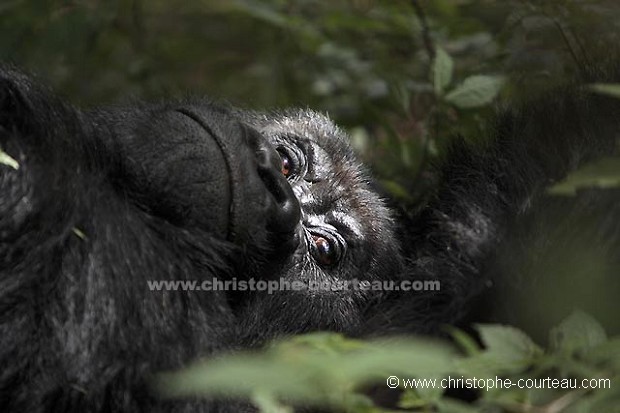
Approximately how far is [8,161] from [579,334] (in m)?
1.05

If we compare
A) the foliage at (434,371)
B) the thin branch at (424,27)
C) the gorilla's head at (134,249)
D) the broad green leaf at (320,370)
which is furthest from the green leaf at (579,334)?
the thin branch at (424,27)

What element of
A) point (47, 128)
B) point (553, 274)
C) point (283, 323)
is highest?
point (47, 128)

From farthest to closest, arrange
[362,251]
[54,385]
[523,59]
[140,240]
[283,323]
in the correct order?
[523,59] → [362,251] → [283,323] → [140,240] → [54,385]

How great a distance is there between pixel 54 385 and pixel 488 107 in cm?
196

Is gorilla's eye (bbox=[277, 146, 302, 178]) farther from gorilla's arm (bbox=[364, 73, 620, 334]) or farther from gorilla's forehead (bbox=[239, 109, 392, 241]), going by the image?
gorilla's arm (bbox=[364, 73, 620, 334])

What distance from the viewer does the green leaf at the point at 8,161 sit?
1867 mm

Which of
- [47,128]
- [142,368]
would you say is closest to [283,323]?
[142,368]

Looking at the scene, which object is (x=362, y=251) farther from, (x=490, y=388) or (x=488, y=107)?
(x=490, y=388)

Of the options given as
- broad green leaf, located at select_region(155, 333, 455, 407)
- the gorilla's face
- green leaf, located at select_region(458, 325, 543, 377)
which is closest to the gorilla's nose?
the gorilla's face

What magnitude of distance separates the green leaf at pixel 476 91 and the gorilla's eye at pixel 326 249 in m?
0.65

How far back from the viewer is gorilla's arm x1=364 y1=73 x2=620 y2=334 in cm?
227

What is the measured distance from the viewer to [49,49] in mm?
3820

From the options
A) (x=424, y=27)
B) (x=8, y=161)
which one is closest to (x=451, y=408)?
(x=8, y=161)

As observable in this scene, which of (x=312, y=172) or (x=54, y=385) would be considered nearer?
(x=54, y=385)
